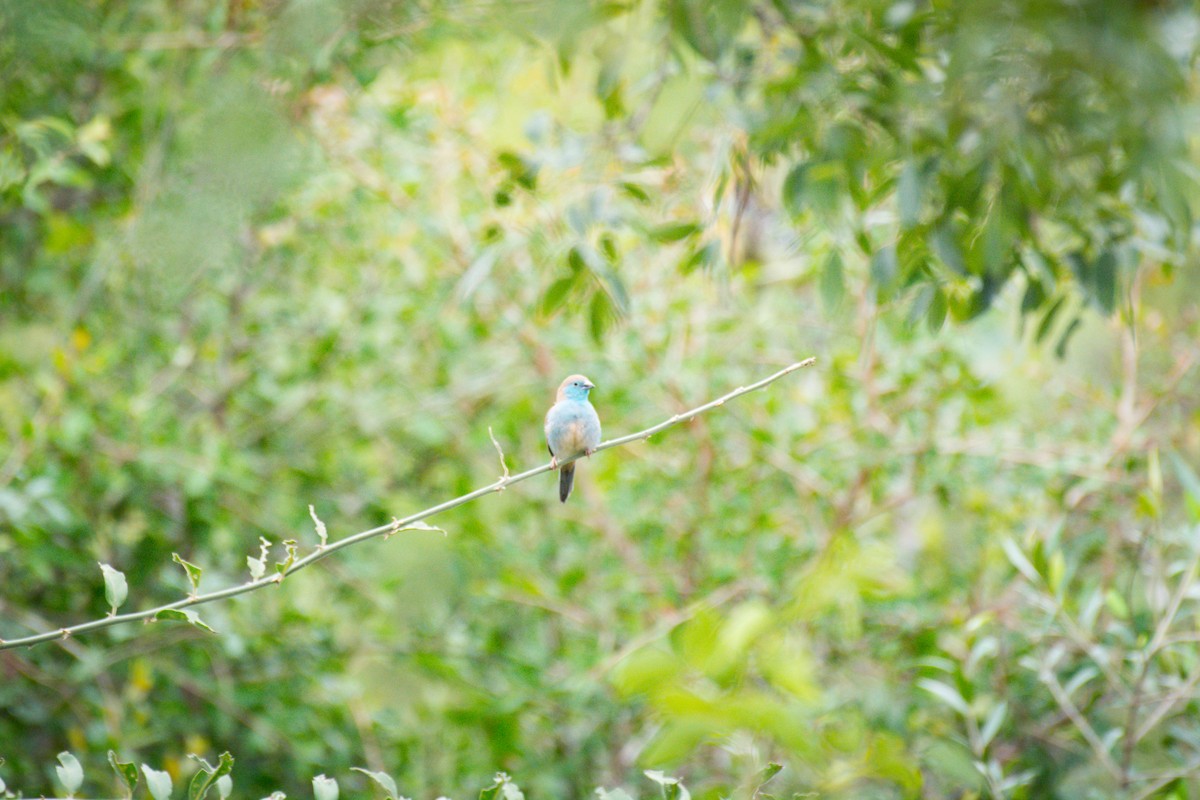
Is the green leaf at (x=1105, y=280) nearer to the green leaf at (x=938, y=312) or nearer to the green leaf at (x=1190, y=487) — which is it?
the green leaf at (x=938, y=312)

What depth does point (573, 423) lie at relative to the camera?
107 inches

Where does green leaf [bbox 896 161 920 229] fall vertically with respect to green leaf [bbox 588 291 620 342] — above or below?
above

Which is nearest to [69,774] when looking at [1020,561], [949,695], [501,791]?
[501,791]

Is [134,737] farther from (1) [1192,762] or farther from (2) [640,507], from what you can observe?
(1) [1192,762]

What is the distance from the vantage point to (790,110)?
2.38m

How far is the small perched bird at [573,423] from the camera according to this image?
8.93ft

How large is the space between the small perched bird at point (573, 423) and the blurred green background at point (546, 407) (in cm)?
20

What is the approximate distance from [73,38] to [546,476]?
108 inches

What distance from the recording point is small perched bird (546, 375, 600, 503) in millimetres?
2723

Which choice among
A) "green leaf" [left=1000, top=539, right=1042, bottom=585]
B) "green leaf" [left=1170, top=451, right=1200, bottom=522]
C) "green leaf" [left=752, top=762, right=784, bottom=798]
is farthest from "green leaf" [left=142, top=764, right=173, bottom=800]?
"green leaf" [left=1170, top=451, right=1200, bottom=522]

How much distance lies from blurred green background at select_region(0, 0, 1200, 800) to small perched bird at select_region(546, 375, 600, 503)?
20 centimetres

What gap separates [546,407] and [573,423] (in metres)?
1.90

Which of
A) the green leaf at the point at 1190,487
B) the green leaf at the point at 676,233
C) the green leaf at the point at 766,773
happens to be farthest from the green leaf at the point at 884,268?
the green leaf at the point at 766,773

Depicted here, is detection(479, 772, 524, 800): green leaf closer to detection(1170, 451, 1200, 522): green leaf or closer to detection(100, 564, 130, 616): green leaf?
detection(100, 564, 130, 616): green leaf
